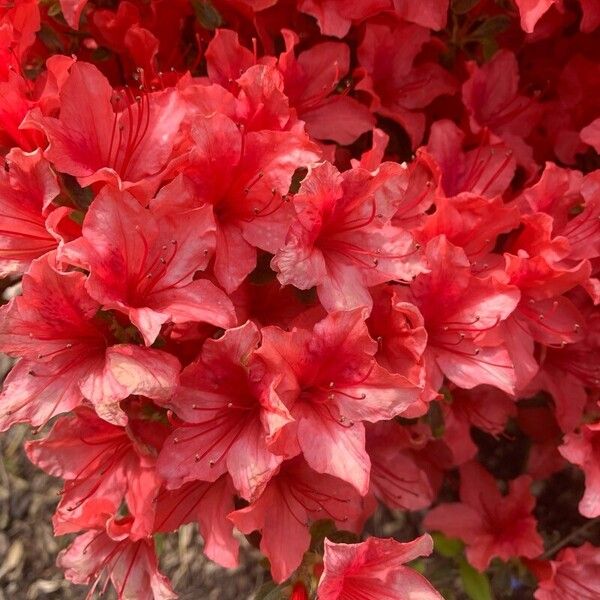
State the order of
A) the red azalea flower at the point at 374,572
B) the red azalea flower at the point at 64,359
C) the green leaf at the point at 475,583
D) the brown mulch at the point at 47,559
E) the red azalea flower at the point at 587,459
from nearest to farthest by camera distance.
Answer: the red azalea flower at the point at 64,359 < the red azalea flower at the point at 374,572 < the red azalea flower at the point at 587,459 < the green leaf at the point at 475,583 < the brown mulch at the point at 47,559

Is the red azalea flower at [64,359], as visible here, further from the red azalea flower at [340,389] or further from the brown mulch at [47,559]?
the brown mulch at [47,559]

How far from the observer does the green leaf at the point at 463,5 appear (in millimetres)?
1400

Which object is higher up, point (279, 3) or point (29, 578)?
point (279, 3)

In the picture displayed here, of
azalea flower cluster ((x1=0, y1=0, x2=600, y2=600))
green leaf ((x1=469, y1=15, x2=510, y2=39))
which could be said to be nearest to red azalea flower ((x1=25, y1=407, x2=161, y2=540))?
azalea flower cluster ((x1=0, y1=0, x2=600, y2=600))

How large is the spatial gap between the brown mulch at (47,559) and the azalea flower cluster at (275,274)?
604 mm

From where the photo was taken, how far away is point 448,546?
1.70 metres

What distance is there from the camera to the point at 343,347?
3.36 ft

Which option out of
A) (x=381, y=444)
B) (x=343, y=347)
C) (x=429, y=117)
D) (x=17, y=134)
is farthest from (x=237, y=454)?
(x=429, y=117)

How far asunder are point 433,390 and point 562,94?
750 mm

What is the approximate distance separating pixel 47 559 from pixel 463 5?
1.48m

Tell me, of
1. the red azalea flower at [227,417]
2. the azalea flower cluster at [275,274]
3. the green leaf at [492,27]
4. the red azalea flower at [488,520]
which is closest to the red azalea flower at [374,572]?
the azalea flower cluster at [275,274]

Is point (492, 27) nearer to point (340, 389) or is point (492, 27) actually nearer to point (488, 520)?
point (340, 389)

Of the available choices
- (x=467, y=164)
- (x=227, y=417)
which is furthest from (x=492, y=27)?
(x=227, y=417)

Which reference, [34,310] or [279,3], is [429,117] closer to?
[279,3]
